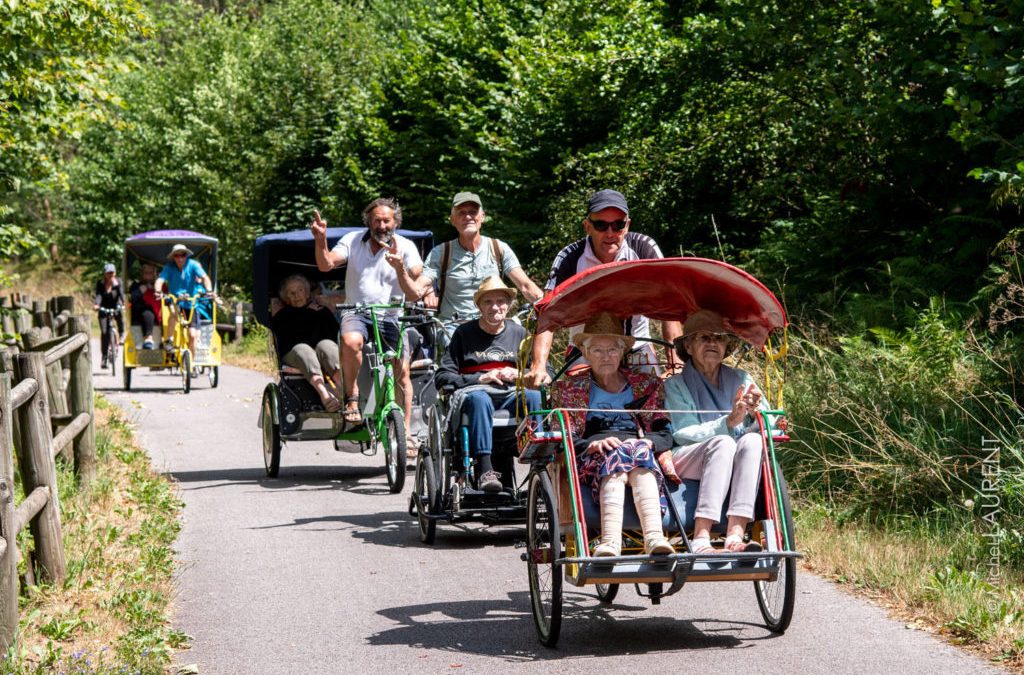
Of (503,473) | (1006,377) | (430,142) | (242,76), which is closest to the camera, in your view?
(503,473)

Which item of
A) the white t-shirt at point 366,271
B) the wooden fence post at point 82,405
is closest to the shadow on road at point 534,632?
the wooden fence post at point 82,405

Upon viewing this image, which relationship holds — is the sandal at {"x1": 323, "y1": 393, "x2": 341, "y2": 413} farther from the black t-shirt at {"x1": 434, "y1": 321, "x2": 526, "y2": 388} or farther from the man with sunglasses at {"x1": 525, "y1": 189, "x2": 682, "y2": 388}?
the man with sunglasses at {"x1": 525, "y1": 189, "x2": 682, "y2": 388}

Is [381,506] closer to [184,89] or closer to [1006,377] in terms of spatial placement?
[1006,377]

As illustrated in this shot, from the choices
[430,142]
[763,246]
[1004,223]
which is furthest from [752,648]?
[430,142]

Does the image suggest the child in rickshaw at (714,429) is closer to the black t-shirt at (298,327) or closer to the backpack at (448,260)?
the backpack at (448,260)

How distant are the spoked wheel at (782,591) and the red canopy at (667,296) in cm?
101

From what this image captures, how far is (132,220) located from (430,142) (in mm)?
18515

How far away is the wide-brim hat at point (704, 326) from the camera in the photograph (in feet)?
22.7

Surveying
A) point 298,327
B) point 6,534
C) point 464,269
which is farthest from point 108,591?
point 298,327

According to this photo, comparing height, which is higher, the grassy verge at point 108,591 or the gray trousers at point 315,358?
the gray trousers at point 315,358

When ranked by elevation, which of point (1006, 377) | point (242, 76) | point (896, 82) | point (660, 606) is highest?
point (242, 76)

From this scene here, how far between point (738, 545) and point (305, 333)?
23.8 feet

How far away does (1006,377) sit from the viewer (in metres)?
9.98

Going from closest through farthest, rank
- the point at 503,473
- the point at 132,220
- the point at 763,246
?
1. the point at 503,473
2. the point at 763,246
3. the point at 132,220
